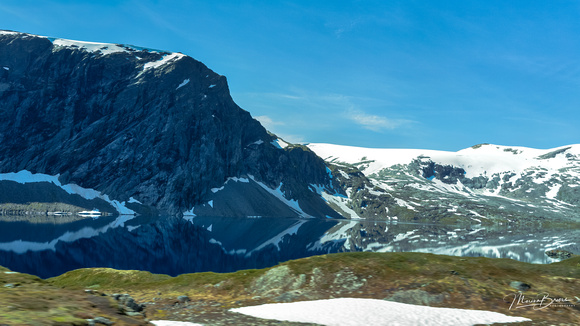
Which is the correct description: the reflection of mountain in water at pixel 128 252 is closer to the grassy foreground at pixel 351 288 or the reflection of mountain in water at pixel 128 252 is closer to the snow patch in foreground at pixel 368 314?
the grassy foreground at pixel 351 288

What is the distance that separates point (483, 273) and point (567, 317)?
8941 mm

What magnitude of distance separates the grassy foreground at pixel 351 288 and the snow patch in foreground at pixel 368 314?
165cm

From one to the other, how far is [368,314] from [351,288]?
786cm

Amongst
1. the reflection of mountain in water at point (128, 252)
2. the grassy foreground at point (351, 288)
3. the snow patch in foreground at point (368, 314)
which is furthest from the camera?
the reflection of mountain in water at point (128, 252)

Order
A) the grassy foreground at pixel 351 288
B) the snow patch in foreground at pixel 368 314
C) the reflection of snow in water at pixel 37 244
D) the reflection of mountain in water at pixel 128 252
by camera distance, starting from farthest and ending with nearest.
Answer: the reflection of snow in water at pixel 37 244 → the reflection of mountain in water at pixel 128 252 → the snow patch in foreground at pixel 368 314 → the grassy foreground at pixel 351 288

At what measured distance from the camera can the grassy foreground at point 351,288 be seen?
2008 cm

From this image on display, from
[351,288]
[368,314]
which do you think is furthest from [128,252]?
[368,314]

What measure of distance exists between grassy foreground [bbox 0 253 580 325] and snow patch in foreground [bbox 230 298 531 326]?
1650 millimetres

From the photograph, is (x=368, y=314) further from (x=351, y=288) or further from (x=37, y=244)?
(x=37, y=244)

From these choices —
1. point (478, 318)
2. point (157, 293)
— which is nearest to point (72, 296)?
point (157, 293)

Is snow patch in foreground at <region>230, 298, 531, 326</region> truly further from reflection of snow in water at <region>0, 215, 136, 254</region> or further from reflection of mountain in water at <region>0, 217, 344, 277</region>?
reflection of snow in water at <region>0, 215, 136, 254</region>

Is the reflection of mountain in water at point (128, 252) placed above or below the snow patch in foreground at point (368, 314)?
below

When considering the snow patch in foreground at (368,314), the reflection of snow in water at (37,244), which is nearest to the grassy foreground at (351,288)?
the snow patch in foreground at (368,314)

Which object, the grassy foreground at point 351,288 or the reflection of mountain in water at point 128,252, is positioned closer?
the grassy foreground at point 351,288
